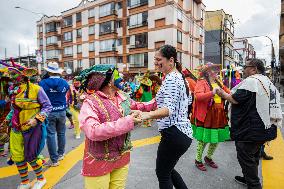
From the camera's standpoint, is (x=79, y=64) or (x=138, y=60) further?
(x=79, y=64)

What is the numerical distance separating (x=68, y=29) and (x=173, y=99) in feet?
141

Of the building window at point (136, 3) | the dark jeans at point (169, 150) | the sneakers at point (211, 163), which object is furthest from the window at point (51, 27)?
the dark jeans at point (169, 150)

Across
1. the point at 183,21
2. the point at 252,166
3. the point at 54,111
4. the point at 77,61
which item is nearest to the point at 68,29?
the point at 77,61

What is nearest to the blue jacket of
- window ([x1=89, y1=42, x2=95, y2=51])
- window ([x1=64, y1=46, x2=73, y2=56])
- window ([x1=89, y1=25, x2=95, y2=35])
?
window ([x1=89, y1=42, x2=95, y2=51])

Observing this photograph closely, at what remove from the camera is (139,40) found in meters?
30.8

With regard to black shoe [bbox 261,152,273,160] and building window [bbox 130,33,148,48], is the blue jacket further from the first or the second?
building window [bbox 130,33,148,48]

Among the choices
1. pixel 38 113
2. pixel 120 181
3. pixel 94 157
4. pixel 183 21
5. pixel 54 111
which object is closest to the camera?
pixel 94 157

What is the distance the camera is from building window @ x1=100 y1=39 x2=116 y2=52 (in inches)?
1363

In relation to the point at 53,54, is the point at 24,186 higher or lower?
lower

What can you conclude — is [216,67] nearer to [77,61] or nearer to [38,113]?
[38,113]

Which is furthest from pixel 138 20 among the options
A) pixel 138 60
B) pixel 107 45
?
pixel 107 45

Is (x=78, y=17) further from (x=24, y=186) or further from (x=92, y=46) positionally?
(x=24, y=186)

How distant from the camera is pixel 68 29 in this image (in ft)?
137

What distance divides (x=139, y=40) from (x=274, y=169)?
27.7 m
